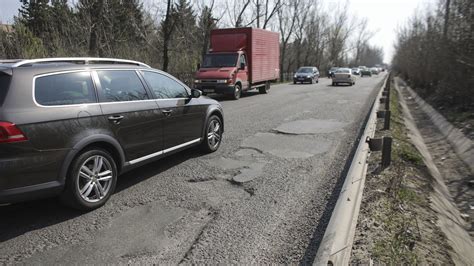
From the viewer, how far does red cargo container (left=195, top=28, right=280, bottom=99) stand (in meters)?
16.9

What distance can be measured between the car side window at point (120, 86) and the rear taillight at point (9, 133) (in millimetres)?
1124

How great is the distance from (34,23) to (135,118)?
20.7 m

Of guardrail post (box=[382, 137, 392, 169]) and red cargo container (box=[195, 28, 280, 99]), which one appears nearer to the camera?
guardrail post (box=[382, 137, 392, 169])

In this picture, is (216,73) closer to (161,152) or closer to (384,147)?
(384,147)

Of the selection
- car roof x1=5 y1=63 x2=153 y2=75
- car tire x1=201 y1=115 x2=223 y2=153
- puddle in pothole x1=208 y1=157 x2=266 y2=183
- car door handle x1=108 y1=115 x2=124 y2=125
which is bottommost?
puddle in pothole x1=208 y1=157 x2=266 y2=183

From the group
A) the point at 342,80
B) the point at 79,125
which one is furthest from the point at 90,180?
the point at 342,80

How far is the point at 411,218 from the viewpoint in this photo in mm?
4449

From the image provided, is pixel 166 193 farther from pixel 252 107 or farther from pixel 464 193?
pixel 252 107

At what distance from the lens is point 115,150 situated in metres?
4.57

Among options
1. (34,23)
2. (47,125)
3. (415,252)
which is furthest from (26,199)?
(34,23)

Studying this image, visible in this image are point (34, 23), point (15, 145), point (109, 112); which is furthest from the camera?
point (34, 23)

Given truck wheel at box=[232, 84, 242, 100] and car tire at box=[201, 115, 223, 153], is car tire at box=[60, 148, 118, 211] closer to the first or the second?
car tire at box=[201, 115, 223, 153]

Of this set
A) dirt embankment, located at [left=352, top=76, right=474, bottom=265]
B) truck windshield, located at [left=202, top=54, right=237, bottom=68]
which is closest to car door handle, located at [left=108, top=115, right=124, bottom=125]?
dirt embankment, located at [left=352, top=76, right=474, bottom=265]

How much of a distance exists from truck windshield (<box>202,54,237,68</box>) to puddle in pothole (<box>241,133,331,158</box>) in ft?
30.9
